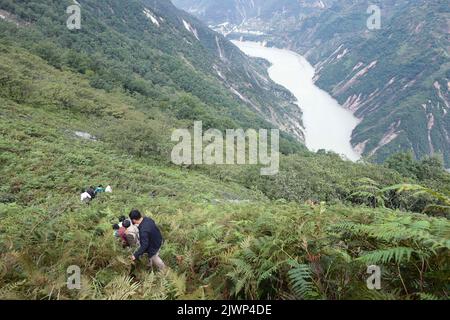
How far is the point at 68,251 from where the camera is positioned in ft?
20.8

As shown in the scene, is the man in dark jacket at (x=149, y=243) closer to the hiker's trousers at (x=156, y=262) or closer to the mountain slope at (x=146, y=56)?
the hiker's trousers at (x=156, y=262)

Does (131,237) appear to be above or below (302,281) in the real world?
above

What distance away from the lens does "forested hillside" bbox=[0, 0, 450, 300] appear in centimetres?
466

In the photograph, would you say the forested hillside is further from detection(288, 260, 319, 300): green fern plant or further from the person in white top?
the person in white top

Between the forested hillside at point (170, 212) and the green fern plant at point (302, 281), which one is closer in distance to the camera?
the green fern plant at point (302, 281)

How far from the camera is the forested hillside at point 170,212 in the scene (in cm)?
466

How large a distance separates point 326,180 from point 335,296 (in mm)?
33681

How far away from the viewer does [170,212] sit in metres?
13.4

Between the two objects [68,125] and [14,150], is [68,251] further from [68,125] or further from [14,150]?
[68,125]

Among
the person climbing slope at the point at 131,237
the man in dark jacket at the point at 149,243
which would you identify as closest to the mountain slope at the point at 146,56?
the person climbing slope at the point at 131,237

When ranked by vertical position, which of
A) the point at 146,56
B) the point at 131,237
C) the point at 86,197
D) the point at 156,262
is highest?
the point at 146,56

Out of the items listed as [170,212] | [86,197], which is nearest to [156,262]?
[170,212]

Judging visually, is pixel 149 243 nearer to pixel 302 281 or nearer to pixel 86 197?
pixel 302 281

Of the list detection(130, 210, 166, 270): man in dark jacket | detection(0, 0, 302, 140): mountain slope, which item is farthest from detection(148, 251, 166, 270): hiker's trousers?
detection(0, 0, 302, 140): mountain slope
